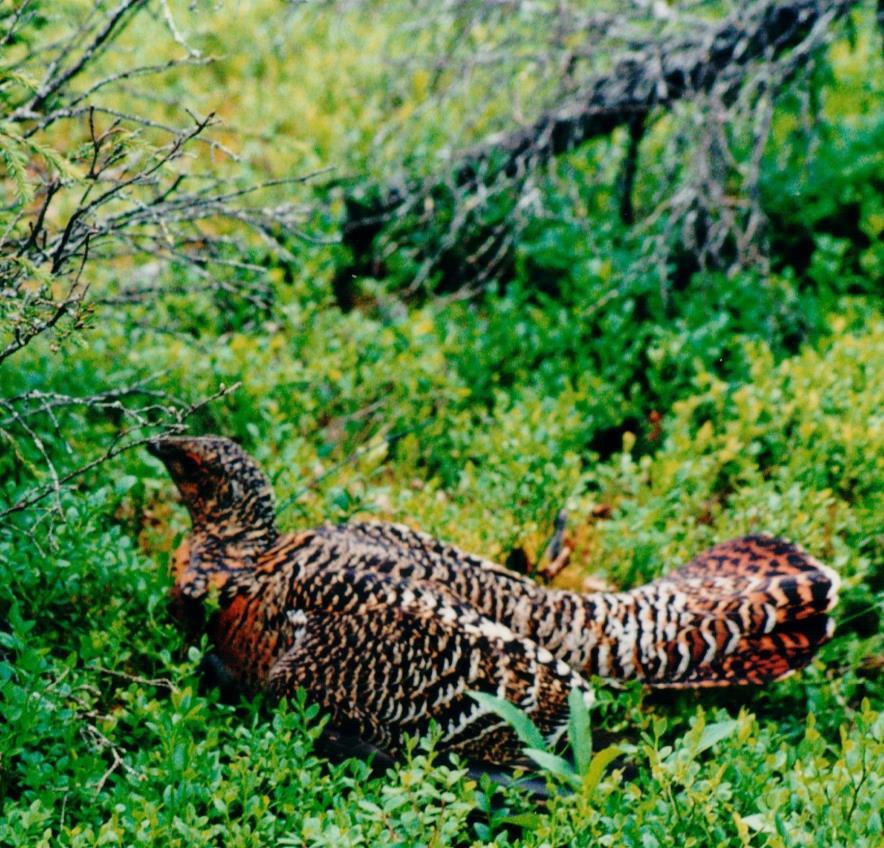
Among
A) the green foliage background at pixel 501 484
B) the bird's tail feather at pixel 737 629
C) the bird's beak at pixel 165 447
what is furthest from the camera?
the bird's beak at pixel 165 447

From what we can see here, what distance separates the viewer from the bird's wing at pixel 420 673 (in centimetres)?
402

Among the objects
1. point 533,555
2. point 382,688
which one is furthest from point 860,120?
point 382,688

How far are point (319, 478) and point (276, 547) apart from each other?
64 centimetres

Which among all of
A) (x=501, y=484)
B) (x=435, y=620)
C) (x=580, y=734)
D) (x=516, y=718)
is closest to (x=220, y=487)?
(x=435, y=620)

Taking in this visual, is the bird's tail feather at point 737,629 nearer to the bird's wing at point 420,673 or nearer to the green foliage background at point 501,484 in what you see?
the green foliage background at point 501,484

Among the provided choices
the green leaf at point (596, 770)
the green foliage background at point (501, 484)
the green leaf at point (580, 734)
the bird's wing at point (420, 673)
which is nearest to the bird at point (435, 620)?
the bird's wing at point (420, 673)

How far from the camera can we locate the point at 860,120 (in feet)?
29.1

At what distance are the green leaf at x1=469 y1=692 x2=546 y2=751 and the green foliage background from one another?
0.23 meters

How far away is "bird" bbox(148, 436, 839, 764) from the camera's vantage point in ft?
13.3

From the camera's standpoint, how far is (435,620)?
4090 mm

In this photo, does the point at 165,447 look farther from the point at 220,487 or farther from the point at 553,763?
the point at 553,763

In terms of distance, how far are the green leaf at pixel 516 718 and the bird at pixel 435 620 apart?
0.04 m

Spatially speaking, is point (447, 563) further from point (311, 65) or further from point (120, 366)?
point (311, 65)

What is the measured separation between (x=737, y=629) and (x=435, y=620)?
1237 millimetres
